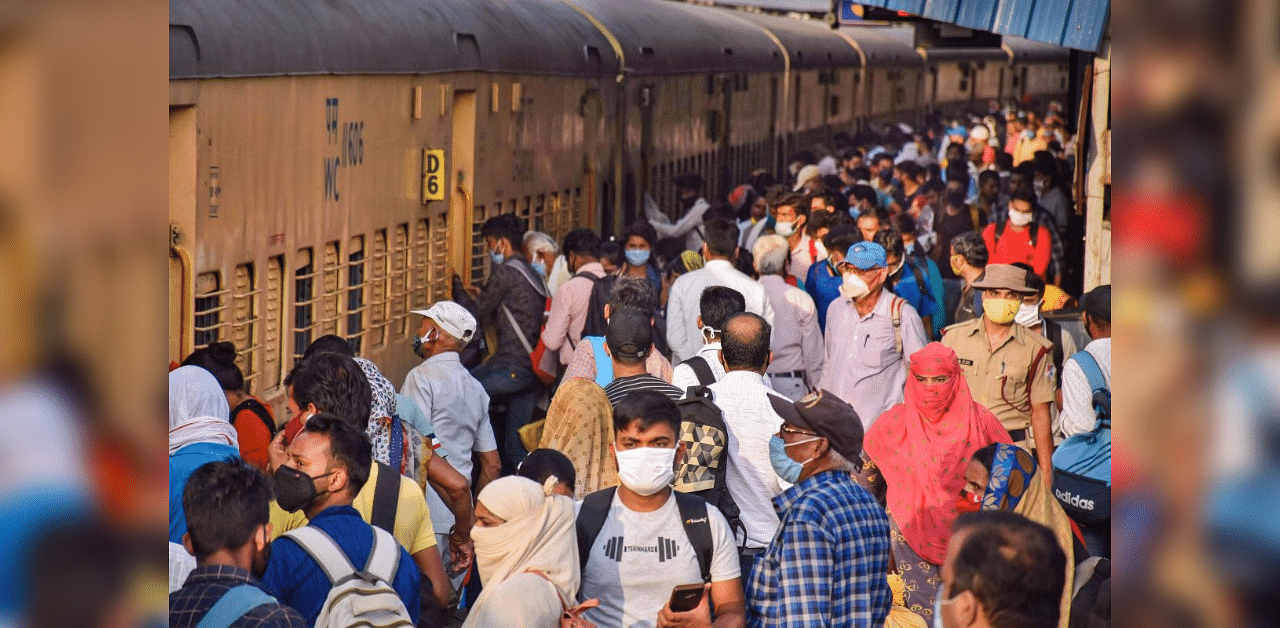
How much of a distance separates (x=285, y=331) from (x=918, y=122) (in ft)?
109

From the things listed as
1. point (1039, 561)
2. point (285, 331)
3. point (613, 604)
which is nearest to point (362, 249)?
point (285, 331)

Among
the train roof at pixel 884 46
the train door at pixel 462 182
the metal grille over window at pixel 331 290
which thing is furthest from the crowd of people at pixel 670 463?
the train roof at pixel 884 46

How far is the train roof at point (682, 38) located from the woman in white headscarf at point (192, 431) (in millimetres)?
10226

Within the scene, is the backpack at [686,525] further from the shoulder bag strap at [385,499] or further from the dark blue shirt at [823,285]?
the dark blue shirt at [823,285]

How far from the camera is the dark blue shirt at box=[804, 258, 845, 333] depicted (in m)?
8.33

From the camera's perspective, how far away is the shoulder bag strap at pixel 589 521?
12.2 ft

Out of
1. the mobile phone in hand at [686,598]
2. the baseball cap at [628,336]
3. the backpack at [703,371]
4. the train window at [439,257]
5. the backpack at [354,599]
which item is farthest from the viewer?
the train window at [439,257]

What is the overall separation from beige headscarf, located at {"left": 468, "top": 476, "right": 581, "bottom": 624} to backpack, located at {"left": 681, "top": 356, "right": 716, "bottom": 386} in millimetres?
2117

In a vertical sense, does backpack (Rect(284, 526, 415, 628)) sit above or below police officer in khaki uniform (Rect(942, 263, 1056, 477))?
above

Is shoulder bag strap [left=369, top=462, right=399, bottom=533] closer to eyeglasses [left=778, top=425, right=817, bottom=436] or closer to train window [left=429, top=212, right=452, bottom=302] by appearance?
eyeglasses [left=778, top=425, right=817, bottom=436]

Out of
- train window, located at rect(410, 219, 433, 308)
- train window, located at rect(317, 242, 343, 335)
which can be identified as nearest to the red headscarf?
train window, located at rect(317, 242, 343, 335)

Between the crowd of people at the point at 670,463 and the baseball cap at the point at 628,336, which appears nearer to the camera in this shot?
the crowd of people at the point at 670,463

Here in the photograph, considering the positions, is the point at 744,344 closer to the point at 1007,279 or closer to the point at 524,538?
the point at 1007,279

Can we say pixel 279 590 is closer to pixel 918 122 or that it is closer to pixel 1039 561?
pixel 1039 561
